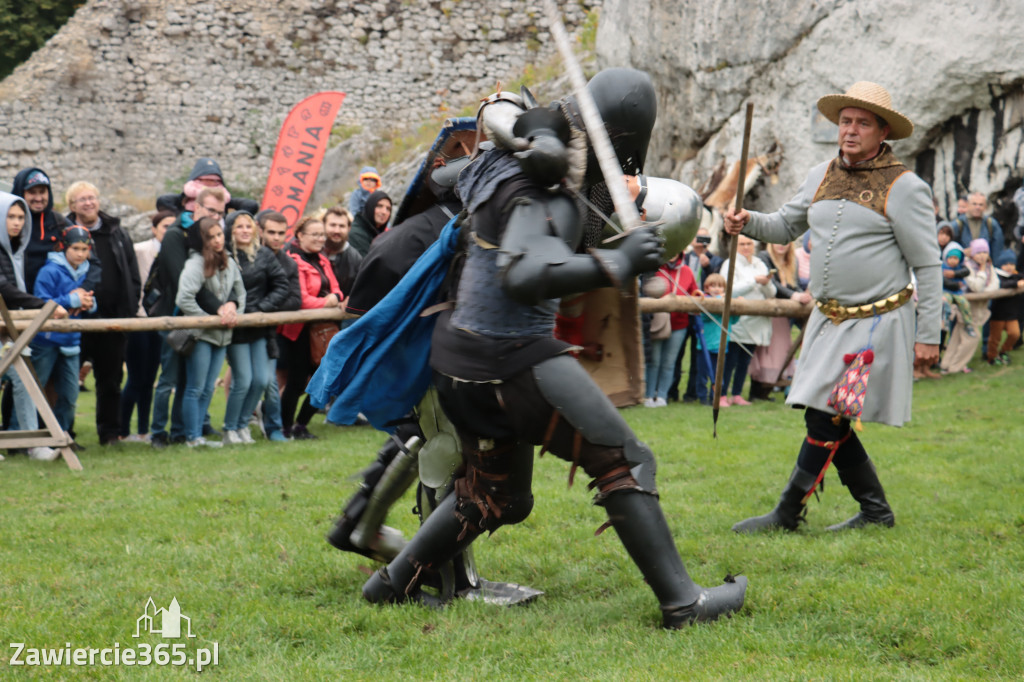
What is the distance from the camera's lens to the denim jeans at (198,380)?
25.8ft

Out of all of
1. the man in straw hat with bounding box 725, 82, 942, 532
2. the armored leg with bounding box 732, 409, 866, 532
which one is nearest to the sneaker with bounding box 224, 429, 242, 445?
the armored leg with bounding box 732, 409, 866, 532

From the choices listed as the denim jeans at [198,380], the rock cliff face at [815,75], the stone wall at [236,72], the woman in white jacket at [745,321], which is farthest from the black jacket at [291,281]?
the stone wall at [236,72]

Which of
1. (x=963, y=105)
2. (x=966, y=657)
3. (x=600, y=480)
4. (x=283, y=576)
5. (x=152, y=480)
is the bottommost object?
(x=152, y=480)

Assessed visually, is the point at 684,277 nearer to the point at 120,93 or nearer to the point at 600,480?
the point at 600,480

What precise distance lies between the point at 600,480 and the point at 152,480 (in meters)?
4.12

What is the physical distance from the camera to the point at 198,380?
7879mm

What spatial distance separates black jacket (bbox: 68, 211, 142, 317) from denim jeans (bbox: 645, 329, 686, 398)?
5.13 meters

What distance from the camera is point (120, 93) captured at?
27016 millimetres

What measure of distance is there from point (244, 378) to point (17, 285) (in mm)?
1815

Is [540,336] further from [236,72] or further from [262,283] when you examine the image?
[236,72]

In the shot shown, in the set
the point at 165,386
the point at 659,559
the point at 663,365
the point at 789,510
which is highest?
the point at 659,559

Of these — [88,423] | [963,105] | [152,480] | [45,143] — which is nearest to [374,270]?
[152,480]

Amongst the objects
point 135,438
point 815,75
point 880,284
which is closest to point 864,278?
point 880,284

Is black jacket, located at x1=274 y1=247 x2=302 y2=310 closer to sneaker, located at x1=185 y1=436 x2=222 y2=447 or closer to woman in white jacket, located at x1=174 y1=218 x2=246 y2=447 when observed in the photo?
woman in white jacket, located at x1=174 y1=218 x2=246 y2=447
